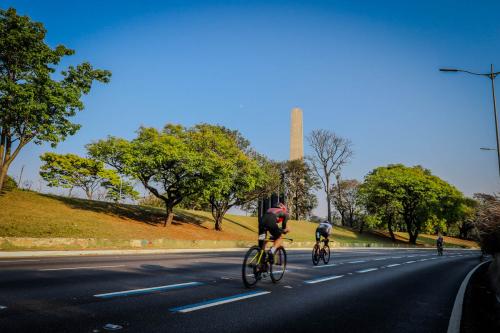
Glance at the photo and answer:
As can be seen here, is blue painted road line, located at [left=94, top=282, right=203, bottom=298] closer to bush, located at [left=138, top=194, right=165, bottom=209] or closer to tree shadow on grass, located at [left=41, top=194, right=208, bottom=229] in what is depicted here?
tree shadow on grass, located at [left=41, top=194, right=208, bottom=229]

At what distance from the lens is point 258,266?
25.7 ft

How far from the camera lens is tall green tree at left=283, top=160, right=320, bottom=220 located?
2793 inches

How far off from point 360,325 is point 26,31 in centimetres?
2979

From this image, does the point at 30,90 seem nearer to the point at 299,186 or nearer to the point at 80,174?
the point at 80,174

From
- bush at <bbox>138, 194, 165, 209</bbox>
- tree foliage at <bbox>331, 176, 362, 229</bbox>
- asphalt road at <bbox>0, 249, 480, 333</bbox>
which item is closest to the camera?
asphalt road at <bbox>0, 249, 480, 333</bbox>

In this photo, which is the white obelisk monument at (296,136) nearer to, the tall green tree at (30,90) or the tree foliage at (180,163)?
the tree foliage at (180,163)

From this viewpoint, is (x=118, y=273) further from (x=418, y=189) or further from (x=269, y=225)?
(x=418, y=189)

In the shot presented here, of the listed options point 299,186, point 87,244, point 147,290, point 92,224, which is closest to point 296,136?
point 299,186

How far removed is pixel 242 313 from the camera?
16.3ft

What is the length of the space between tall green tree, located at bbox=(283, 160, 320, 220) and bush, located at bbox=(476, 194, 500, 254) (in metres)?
57.4

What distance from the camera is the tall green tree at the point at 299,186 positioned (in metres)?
70.9

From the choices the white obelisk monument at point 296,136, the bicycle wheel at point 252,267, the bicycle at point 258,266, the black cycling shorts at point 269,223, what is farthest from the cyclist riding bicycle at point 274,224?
the white obelisk monument at point 296,136

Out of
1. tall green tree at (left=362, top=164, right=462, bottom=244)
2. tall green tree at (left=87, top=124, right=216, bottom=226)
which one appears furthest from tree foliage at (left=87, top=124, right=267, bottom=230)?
tall green tree at (left=362, top=164, right=462, bottom=244)

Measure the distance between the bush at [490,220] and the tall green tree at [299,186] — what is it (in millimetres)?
57386
